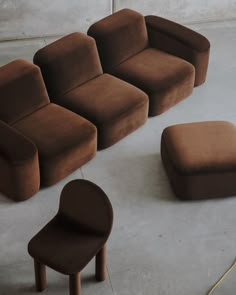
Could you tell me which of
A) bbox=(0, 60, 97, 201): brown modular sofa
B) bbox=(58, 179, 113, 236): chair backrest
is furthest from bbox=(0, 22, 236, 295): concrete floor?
bbox=(58, 179, 113, 236): chair backrest

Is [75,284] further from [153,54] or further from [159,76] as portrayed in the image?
[153,54]

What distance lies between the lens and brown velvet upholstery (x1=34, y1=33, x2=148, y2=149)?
17.3 ft

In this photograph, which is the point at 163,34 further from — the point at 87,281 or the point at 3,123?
the point at 87,281

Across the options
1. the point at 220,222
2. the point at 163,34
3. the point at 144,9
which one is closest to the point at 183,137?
the point at 220,222

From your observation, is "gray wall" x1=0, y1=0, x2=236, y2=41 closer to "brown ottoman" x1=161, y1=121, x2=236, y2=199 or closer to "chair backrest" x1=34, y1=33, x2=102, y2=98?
"chair backrest" x1=34, y1=33, x2=102, y2=98

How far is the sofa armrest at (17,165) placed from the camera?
4531mm

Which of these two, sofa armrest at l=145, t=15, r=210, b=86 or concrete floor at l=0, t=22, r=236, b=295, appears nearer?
concrete floor at l=0, t=22, r=236, b=295

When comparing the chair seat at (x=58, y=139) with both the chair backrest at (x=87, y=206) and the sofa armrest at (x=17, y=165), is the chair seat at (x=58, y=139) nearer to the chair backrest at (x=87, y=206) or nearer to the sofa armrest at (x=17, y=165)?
the sofa armrest at (x=17, y=165)

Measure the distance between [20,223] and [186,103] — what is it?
2307 millimetres

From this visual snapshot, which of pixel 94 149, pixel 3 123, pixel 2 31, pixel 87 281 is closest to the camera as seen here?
pixel 87 281

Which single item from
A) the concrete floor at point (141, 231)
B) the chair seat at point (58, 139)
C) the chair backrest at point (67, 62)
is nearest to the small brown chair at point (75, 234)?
the concrete floor at point (141, 231)

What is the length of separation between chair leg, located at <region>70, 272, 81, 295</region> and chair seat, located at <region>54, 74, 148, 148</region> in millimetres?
1760

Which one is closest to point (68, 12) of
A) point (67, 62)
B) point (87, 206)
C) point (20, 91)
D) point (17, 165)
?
point (67, 62)

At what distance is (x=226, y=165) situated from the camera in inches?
186
